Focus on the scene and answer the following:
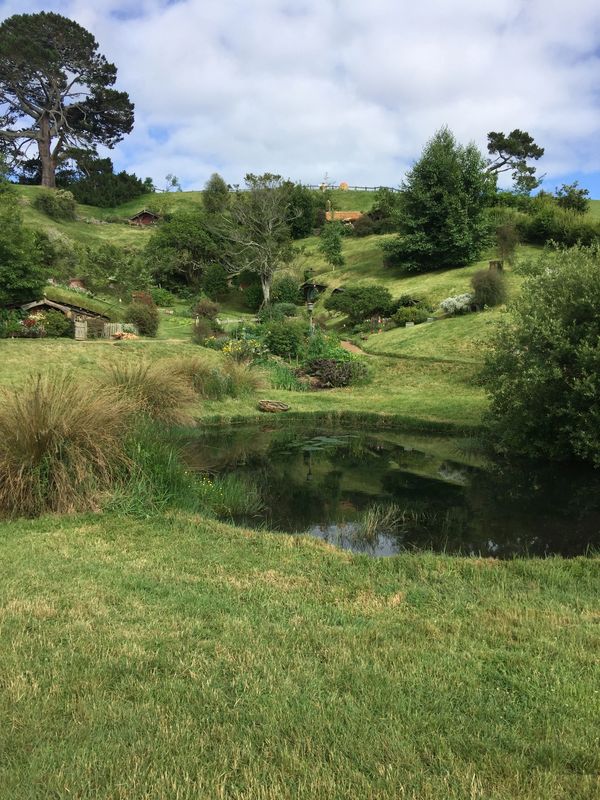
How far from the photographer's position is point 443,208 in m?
34.7

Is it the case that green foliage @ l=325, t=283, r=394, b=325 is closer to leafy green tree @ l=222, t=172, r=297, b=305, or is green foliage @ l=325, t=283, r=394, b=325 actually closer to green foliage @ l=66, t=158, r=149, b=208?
leafy green tree @ l=222, t=172, r=297, b=305

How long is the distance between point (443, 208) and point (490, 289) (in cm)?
1259

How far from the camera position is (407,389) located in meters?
18.9

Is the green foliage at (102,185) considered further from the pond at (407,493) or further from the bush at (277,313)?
the pond at (407,493)

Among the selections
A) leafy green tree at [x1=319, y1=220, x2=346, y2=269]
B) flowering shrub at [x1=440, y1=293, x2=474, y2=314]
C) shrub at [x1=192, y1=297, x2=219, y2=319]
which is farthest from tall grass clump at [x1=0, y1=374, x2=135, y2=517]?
leafy green tree at [x1=319, y1=220, x2=346, y2=269]

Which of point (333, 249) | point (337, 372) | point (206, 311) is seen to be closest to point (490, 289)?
point (337, 372)

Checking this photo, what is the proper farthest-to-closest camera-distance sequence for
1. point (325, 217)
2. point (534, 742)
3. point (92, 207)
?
1. point (92, 207)
2. point (325, 217)
3. point (534, 742)

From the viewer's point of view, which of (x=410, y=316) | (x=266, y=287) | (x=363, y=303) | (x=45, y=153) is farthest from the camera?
(x=45, y=153)

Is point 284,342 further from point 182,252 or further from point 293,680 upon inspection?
point 182,252

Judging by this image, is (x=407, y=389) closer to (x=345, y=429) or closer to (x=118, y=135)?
(x=345, y=429)

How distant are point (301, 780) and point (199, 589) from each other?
7.57ft

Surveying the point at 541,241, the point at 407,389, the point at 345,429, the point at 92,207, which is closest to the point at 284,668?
the point at 345,429

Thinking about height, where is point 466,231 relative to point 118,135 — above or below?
below

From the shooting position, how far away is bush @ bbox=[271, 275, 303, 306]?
3991 cm
